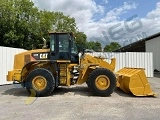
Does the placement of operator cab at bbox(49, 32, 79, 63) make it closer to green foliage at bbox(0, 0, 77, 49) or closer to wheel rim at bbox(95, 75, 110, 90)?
wheel rim at bbox(95, 75, 110, 90)

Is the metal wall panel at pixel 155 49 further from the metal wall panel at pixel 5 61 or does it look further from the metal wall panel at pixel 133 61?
the metal wall panel at pixel 5 61

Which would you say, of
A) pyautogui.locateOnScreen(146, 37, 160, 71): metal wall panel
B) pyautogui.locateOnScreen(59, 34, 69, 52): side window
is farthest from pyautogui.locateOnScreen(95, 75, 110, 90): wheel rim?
pyautogui.locateOnScreen(146, 37, 160, 71): metal wall panel

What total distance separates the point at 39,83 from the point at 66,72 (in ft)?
4.15

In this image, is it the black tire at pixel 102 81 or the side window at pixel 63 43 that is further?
the side window at pixel 63 43

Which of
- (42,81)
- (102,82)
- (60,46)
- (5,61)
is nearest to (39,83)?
(42,81)

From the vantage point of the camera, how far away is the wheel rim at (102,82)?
10031mm

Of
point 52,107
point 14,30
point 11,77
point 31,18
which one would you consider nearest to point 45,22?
point 31,18

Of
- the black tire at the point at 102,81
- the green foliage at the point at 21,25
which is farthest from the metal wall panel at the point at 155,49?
the black tire at the point at 102,81

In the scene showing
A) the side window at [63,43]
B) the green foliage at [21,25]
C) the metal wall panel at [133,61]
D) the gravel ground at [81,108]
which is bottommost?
the gravel ground at [81,108]

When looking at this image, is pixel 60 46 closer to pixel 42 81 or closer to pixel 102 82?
pixel 42 81

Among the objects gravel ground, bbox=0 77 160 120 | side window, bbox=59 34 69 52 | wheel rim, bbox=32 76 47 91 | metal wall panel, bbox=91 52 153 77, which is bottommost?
gravel ground, bbox=0 77 160 120

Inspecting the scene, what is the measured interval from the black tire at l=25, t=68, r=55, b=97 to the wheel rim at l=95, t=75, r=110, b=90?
1924 millimetres

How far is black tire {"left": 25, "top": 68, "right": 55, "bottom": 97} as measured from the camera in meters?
10.1

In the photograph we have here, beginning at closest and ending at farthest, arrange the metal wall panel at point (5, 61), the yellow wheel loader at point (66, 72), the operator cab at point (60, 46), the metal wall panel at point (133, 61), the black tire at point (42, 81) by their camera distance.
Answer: the yellow wheel loader at point (66, 72), the black tire at point (42, 81), the operator cab at point (60, 46), the metal wall panel at point (5, 61), the metal wall panel at point (133, 61)
